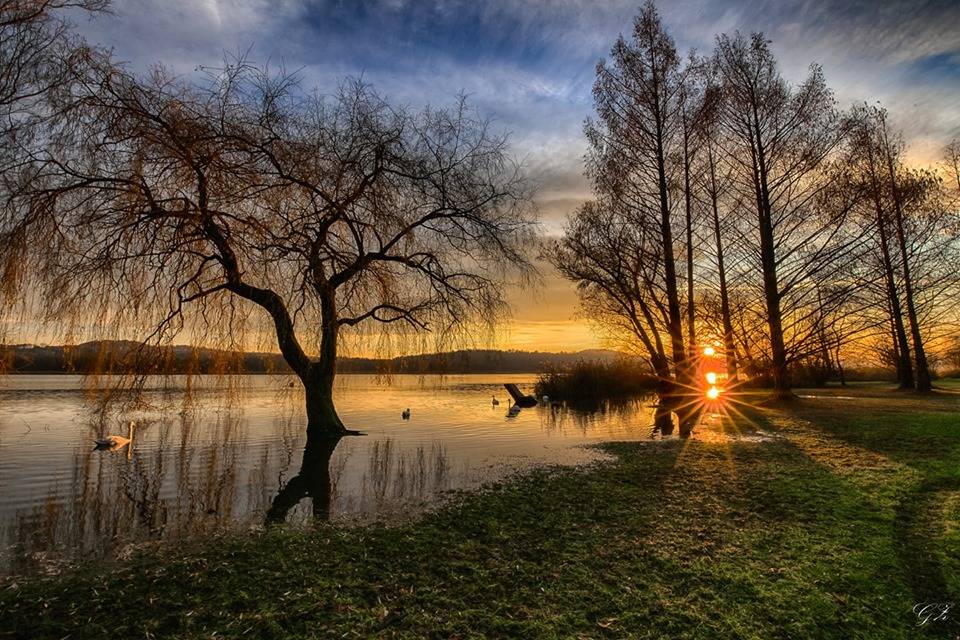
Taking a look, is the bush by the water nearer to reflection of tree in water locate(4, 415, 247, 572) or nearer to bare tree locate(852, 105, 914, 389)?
bare tree locate(852, 105, 914, 389)

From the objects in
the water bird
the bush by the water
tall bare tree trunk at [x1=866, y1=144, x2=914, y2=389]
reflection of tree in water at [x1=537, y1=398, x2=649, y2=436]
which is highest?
tall bare tree trunk at [x1=866, y1=144, x2=914, y2=389]

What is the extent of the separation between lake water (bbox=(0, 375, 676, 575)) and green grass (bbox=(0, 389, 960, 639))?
3.15 ft

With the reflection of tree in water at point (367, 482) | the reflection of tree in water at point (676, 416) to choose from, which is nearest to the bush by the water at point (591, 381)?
the reflection of tree in water at point (676, 416)

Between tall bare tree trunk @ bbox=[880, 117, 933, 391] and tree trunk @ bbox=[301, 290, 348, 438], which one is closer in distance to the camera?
tree trunk @ bbox=[301, 290, 348, 438]

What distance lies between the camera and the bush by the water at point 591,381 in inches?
1030

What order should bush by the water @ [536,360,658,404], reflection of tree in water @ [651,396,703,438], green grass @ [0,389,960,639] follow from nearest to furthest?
1. green grass @ [0,389,960,639]
2. reflection of tree in water @ [651,396,703,438]
3. bush by the water @ [536,360,658,404]

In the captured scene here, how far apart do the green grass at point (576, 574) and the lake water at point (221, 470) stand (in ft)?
3.15

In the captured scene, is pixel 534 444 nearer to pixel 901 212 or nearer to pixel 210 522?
pixel 210 522

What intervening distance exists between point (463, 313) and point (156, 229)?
19.8 ft

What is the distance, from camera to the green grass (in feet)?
10.0

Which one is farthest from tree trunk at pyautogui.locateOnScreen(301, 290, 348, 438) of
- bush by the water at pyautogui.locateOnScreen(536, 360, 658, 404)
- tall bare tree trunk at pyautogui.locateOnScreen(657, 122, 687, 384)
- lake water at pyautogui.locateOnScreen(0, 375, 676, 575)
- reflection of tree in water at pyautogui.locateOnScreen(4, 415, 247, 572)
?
bush by the water at pyautogui.locateOnScreen(536, 360, 658, 404)

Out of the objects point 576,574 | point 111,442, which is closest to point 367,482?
point 576,574

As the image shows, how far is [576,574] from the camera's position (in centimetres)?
375

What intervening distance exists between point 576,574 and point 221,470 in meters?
7.14
